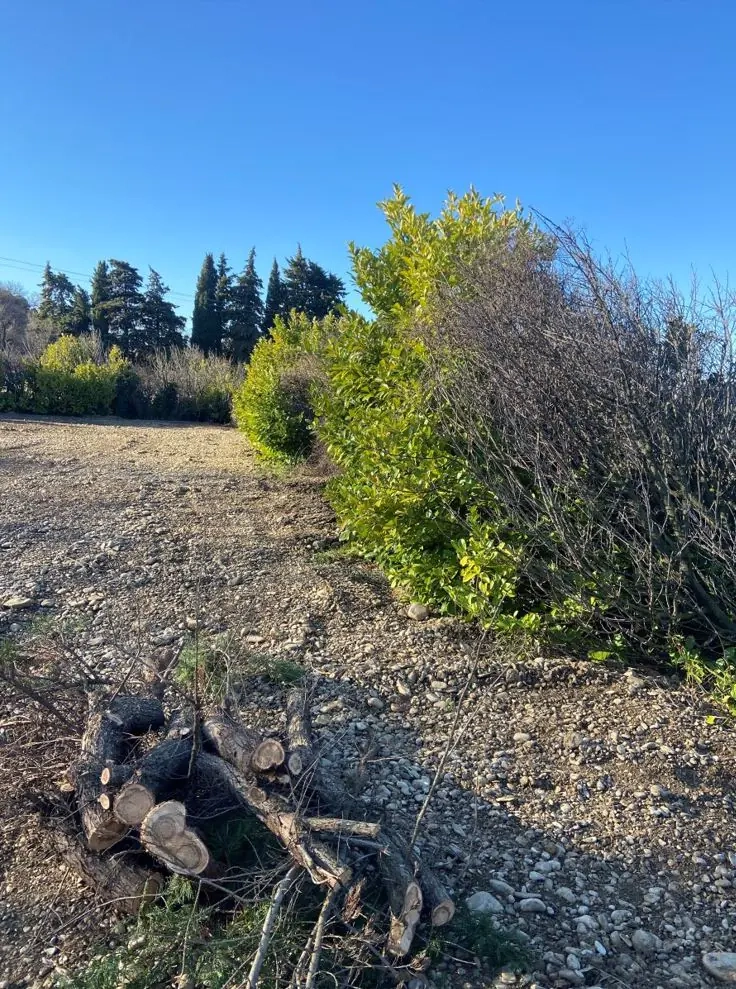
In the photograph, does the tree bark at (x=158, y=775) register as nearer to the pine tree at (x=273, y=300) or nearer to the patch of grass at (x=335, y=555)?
the patch of grass at (x=335, y=555)

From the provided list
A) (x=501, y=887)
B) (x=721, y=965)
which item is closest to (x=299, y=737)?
(x=501, y=887)

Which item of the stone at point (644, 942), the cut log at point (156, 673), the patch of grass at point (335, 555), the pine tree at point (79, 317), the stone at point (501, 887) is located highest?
the pine tree at point (79, 317)

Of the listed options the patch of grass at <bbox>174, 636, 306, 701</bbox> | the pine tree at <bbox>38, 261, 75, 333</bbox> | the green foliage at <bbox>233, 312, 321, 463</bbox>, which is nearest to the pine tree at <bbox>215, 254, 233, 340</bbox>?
the pine tree at <bbox>38, 261, 75, 333</bbox>

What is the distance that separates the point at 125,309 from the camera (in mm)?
31000

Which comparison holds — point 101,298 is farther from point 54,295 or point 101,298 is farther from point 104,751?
point 104,751

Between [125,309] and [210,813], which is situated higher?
[125,309]

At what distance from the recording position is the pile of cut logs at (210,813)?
1.80m

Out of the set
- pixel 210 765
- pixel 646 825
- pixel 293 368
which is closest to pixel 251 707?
pixel 210 765

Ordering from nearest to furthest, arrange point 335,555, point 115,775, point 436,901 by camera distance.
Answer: point 436,901, point 115,775, point 335,555

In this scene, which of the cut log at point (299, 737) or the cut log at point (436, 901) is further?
the cut log at point (299, 737)

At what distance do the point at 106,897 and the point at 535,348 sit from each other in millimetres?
3030

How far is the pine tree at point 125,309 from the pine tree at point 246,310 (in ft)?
15.4

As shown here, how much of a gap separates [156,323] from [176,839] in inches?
1297

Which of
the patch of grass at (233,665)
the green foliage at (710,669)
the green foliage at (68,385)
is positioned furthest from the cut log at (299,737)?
the green foliage at (68,385)
